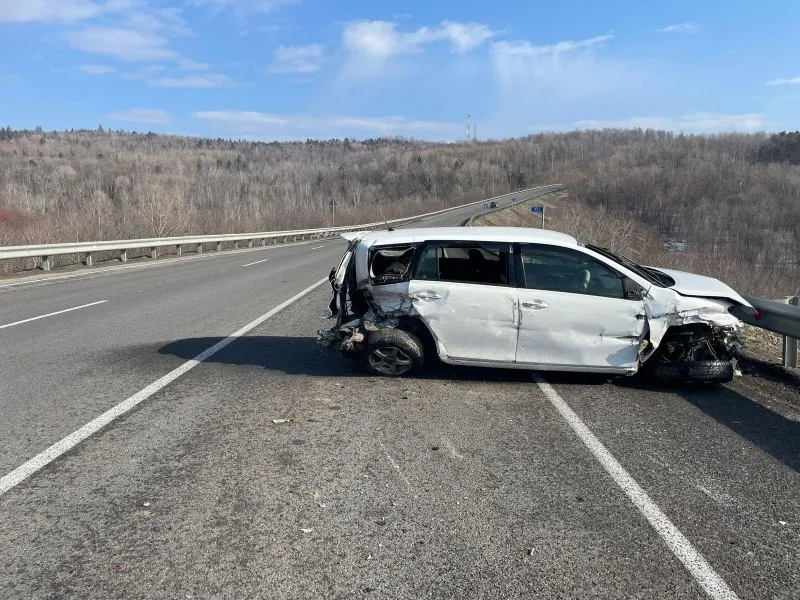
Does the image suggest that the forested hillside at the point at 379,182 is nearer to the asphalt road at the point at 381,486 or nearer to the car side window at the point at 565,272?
the asphalt road at the point at 381,486

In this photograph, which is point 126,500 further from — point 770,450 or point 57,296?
point 57,296

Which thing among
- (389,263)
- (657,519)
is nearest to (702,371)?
(657,519)

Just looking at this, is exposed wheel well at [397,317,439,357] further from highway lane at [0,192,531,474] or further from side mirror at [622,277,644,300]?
highway lane at [0,192,531,474]

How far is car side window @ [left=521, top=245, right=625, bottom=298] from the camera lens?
6.53m

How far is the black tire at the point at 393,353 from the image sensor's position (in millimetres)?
6699

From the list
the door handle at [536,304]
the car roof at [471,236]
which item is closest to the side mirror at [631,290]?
the car roof at [471,236]

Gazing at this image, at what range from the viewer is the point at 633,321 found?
20.8 feet

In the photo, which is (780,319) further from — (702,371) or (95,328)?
(95,328)

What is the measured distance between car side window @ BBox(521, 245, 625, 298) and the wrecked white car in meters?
0.01

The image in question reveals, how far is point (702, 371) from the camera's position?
20.6 ft

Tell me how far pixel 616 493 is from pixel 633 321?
267cm

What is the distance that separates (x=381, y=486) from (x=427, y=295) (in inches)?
112

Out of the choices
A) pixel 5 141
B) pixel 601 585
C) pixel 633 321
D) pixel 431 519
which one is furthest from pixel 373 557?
pixel 5 141

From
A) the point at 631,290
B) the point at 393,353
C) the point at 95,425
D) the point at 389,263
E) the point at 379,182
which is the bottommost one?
the point at 95,425
